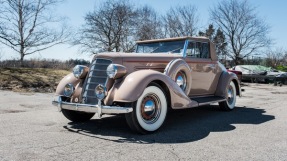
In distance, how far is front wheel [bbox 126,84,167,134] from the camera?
4.48 m

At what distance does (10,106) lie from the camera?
7.43 meters

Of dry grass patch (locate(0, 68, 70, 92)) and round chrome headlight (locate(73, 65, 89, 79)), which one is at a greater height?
round chrome headlight (locate(73, 65, 89, 79))

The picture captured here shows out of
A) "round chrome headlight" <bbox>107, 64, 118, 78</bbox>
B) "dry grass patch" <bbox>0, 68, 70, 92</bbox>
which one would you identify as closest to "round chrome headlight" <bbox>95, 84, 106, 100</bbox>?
"round chrome headlight" <bbox>107, 64, 118, 78</bbox>

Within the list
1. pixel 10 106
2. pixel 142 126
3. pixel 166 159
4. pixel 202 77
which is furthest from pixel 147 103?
pixel 10 106

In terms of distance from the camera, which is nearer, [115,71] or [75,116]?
[115,71]

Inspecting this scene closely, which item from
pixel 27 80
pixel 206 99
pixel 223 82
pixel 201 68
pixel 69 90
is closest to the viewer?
pixel 69 90

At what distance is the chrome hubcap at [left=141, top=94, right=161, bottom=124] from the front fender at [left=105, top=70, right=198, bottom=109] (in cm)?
28

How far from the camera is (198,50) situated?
6.73 meters

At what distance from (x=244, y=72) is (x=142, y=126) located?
21.1 meters

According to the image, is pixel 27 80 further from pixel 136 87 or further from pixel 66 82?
pixel 136 87

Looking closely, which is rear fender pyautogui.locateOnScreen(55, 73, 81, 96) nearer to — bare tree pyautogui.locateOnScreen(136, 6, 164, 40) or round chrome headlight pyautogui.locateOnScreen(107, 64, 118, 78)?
round chrome headlight pyautogui.locateOnScreen(107, 64, 118, 78)

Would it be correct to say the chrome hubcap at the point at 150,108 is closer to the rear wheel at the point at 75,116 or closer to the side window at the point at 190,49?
the rear wheel at the point at 75,116

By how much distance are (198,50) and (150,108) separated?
8.45 feet

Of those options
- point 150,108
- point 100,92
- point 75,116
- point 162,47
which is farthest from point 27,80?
point 150,108
